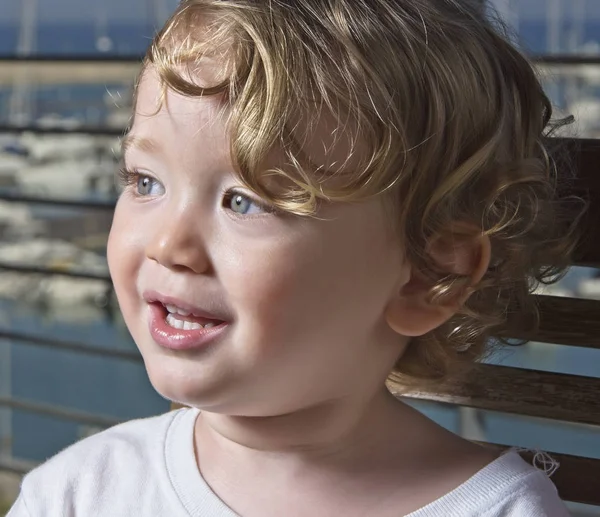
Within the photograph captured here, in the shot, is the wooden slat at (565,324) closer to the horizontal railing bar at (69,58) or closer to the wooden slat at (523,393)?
the wooden slat at (523,393)

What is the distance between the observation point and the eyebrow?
89 cm

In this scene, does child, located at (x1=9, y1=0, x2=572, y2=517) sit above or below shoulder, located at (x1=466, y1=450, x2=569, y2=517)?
above

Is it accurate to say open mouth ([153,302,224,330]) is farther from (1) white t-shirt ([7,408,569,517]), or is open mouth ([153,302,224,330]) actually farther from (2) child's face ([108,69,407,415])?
(1) white t-shirt ([7,408,569,517])

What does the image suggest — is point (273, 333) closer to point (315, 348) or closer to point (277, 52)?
point (315, 348)

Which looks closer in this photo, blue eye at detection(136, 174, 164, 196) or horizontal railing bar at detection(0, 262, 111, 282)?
blue eye at detection(136, 174, 164, 196)

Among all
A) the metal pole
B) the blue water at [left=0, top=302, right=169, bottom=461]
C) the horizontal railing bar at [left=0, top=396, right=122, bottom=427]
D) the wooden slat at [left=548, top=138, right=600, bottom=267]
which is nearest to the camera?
the wooden slat at [left=548, top=138, right=600, bottom=267]

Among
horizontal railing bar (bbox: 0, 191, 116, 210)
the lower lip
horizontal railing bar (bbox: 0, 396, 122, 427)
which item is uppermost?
the lower lip

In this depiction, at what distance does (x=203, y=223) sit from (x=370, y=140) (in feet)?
0.51

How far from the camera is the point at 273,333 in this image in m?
0.86

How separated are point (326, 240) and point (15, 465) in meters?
2.33

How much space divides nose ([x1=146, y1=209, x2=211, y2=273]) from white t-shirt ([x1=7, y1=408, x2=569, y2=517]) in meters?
0.29

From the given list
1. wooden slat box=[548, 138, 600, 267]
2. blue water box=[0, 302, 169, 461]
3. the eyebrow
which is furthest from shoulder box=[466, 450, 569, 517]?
blue water box=[0, 302, 169, 461]

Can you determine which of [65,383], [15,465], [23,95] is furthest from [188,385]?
[65,383]

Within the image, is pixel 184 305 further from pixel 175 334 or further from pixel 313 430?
pixel 313 430
